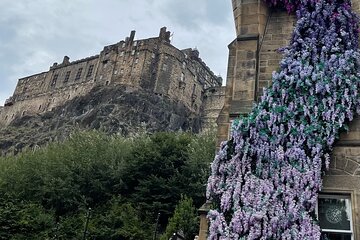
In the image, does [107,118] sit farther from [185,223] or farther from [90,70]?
[185,223]

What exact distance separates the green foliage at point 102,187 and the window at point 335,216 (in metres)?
13.4

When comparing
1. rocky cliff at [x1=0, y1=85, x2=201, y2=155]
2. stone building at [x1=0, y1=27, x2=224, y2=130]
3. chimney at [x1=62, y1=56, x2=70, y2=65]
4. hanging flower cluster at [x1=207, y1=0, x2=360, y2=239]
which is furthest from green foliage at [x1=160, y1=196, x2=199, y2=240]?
chimney at [x1=62, y1=56, x2=70, y2=65]

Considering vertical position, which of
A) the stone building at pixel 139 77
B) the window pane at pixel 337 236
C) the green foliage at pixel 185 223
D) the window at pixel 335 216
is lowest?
the window pane at pixel 337 236

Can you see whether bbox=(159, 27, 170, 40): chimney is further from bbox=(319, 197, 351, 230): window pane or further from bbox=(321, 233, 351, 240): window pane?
bbox=(321, 233, 351, 240): window pane

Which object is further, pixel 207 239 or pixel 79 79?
pixel 79 79

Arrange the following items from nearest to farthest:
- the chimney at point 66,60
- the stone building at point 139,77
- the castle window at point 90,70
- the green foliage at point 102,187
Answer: the green foliage at point 102,187, the stone building at point 139,77, the castle window at point 90,70, the chimney at point 66,60

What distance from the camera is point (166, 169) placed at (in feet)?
77.4

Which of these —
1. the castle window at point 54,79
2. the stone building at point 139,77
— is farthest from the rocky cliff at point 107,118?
the castle window at point 54,79

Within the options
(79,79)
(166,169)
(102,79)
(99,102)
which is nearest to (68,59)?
(79,79)

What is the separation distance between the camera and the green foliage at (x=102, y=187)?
1966 centimetres

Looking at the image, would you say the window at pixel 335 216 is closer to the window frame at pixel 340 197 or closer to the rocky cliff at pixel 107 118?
the window frame at pixel 340 197

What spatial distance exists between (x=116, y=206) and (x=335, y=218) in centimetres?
1624

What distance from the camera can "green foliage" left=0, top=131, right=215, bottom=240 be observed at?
1966cm

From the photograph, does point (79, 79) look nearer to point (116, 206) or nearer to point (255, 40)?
point (116, 206)
